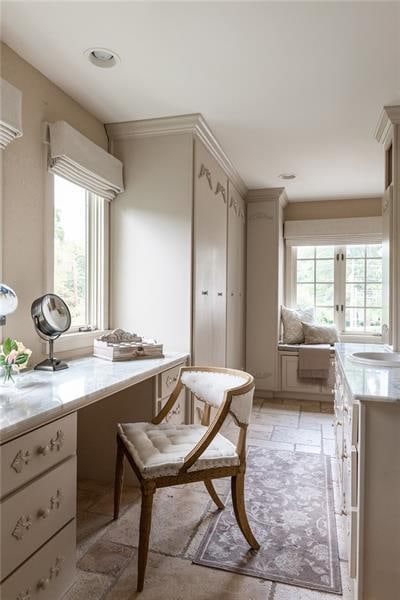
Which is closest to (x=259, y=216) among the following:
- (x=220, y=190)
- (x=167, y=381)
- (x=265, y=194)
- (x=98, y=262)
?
(x=265, y=194)

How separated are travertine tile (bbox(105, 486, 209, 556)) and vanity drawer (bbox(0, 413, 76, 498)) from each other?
2.31ft

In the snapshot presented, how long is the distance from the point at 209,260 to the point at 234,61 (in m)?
1.43

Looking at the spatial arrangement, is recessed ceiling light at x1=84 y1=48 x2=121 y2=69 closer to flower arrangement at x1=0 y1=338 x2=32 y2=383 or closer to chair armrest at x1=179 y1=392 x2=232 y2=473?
flower arrangement at x1=0 y1=338 x2=32 y2=383

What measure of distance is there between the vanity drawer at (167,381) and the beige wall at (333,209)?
3282 mm

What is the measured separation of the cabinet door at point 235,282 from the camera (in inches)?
151

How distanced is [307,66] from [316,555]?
2.39 metres

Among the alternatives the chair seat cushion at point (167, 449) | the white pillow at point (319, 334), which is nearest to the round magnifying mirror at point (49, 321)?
the chair seat cushion at point (167, 449)

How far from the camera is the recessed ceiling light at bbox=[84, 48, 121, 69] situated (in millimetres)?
1924

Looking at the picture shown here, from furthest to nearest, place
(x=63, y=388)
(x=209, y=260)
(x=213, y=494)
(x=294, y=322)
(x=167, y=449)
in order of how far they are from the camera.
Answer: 1. (x=294, y=322)
2. (x=209, y=260)
3. (x=213, y=494)
4. (x=167, y=449)
5. (x=63, y=388)

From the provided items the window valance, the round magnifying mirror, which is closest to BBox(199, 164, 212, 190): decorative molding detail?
the round magnifying mirror

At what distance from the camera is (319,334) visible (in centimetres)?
460

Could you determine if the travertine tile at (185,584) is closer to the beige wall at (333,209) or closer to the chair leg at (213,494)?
the chair leg at (213,494)

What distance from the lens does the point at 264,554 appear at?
1765 millimetres

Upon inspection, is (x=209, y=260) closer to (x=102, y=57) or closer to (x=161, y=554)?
(x=102, y=57)
